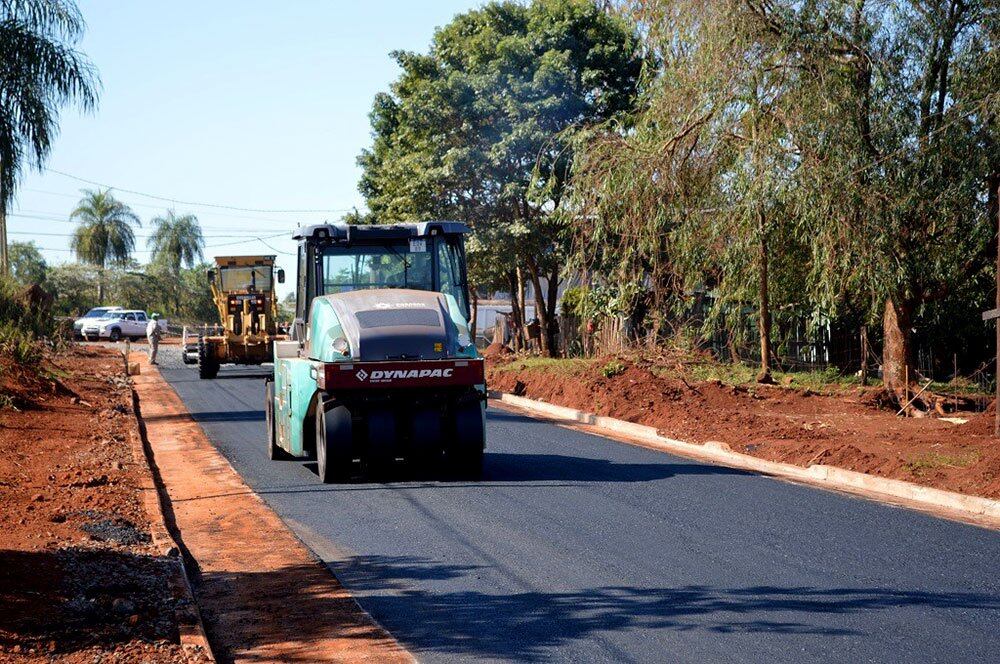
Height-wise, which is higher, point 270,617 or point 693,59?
point 693,59

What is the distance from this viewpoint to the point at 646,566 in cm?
873

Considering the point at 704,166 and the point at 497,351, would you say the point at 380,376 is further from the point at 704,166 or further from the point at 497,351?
the point at 497,351

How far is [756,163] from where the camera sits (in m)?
17.9

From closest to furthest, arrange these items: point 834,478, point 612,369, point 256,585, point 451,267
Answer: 1. point 256,585
2. point 834,478
3. point 451,267
4. point 612,369

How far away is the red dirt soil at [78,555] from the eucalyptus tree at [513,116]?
48.3 feet

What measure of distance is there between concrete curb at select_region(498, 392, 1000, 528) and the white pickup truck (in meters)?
43.5

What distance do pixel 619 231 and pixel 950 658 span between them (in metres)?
14.9

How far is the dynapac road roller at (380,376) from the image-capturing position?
12.6m

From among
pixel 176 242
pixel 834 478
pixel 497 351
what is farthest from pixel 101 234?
pixel 834 478

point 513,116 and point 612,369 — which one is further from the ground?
point 513,116

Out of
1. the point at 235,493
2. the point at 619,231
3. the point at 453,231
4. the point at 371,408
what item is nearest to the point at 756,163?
the point at 619,231

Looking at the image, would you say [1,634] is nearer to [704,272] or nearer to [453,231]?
[453,231]

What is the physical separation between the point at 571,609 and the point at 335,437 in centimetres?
558

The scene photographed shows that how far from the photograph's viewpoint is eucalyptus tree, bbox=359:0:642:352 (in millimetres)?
30906
